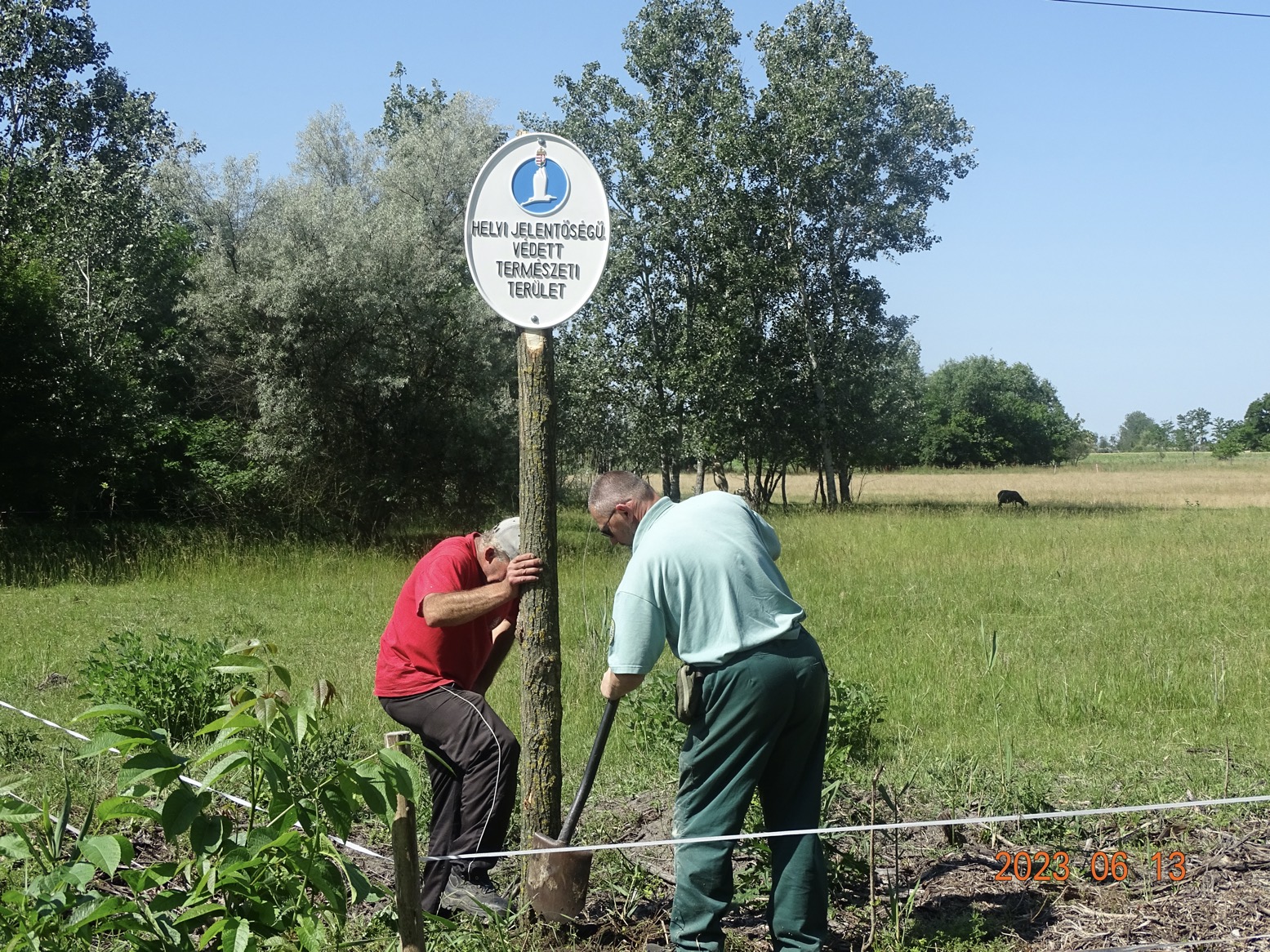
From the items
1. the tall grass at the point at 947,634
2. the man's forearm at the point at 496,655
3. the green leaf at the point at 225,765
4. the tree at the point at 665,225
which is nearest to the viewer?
the green leaf at the point at 225,765

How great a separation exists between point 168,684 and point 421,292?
51.8ft

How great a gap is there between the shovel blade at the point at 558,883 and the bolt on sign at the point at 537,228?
6.29ft

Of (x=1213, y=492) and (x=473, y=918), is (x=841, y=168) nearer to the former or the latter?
(x=1213, y=492)

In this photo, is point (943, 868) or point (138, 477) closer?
point (943, 868)

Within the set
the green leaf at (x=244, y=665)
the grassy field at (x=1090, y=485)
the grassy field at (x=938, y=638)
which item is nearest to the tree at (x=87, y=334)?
the grassy field at (x=938, y=638)

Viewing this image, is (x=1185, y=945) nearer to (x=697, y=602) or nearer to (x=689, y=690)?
(x=689, y=690)

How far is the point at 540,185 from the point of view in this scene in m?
4.11

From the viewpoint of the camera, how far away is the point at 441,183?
91.6 feet

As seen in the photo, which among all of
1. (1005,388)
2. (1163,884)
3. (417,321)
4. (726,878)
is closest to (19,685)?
(726,878)

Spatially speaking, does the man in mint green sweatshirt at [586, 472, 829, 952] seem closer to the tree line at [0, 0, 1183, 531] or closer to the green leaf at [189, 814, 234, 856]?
the green leaf at [189, 814, 234, 856]

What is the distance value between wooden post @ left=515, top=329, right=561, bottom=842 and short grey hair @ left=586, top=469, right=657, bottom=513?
0.56 ft

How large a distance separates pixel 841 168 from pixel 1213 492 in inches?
916

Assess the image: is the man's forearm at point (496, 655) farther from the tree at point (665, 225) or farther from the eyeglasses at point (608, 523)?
the tree at point (665, 225)

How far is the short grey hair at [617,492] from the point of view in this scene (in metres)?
4.14
